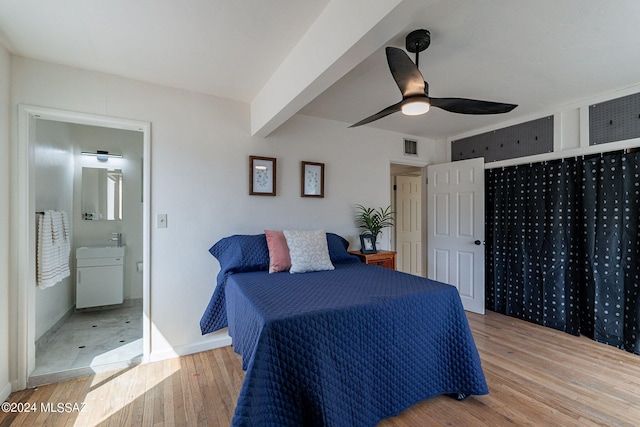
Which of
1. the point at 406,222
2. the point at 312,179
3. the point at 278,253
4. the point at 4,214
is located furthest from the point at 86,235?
the point at 406,222

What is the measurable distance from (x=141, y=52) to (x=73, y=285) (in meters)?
2.96

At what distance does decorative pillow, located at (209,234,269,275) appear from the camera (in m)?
2.36

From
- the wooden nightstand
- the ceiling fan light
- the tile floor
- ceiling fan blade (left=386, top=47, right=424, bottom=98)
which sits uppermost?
ceiling fan blade (left=386, top=47, right=424, bottom=98)

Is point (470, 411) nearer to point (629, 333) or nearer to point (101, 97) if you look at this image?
point (629, 333)

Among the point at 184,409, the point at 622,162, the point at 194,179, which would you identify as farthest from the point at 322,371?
the point at 622,162

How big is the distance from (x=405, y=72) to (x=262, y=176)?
173 centimetres

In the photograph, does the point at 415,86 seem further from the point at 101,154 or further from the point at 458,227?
the point at 101,154

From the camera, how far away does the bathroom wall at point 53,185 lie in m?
2.47

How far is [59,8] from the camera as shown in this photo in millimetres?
1565

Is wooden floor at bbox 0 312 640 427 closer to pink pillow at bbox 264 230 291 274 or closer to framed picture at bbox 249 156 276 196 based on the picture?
pink pillow at bbox 264 230 291 274

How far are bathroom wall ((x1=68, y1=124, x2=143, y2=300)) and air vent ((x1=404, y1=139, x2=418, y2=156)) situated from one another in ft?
11.6

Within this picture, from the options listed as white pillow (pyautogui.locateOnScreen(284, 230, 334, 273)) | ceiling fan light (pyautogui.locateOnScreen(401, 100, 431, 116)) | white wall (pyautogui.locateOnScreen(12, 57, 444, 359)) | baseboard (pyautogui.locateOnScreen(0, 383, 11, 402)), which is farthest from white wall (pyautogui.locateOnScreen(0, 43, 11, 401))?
ceiling fan light (pyautogui.locateOnScreen(401, 100, 431, 116))

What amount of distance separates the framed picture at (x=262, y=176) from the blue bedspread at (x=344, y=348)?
1006 millimetres

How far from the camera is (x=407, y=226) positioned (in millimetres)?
4945
